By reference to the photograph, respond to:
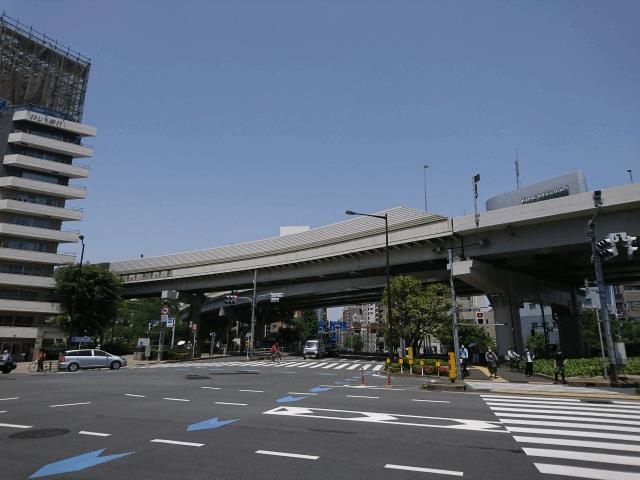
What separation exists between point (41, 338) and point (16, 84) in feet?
118

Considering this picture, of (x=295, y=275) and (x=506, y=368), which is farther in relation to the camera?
(x=295, y=275)

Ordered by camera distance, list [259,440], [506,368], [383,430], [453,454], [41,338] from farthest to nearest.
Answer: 1. [41,338]
2. [506,368]
3. [383,430]
4. [259,440]
5. [453,454]

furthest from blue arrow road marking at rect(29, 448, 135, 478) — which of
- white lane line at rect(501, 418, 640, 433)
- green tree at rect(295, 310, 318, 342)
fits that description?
green tree at rect(295, 310, 318, 342)

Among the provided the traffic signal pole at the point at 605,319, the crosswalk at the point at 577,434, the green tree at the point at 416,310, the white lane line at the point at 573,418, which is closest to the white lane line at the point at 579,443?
the crosswalk at the point at 577,434

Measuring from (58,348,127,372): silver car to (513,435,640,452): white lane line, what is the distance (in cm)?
3305

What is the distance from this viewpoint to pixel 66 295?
48750mm

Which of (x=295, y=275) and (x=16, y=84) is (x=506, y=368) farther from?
(x=16, y=84)

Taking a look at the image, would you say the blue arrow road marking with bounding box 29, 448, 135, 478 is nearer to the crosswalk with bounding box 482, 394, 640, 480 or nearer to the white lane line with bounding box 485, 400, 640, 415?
the crosswalk with bounding box 482, 394, 640, 480

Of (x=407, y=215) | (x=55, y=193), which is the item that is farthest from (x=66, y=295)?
(x=407, y=215)

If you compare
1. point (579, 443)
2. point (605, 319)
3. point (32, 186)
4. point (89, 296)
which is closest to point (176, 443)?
point (579, 443)

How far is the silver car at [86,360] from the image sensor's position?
31.9 m

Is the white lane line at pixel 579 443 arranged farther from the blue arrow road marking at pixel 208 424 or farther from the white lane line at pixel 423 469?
the blue arrow road marking at pixel 208 424

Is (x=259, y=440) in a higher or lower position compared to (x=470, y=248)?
lower

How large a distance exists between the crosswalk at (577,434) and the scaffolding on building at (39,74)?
69710mm
